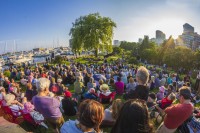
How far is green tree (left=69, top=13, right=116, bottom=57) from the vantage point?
44.2 meters

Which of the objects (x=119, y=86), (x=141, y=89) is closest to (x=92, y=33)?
(x=119, y=86)

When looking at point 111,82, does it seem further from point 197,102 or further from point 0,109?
point 0,109

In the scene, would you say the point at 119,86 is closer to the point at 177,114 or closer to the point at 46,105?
the point at 46,105

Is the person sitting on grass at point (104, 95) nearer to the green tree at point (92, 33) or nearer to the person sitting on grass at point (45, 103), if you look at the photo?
the person sitting on grass at point (45, 103)

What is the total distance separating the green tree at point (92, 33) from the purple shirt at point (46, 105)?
3853 centimetres

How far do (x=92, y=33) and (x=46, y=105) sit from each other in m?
39.9

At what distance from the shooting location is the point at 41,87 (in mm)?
5438

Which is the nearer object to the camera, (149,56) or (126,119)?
(126,119)

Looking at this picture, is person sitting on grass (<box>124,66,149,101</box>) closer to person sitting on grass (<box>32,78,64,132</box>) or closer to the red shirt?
the red shirt

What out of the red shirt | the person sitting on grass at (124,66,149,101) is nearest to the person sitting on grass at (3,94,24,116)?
the person sitting on grass at (124,66,149,101)

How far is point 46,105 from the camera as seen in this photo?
5.47m

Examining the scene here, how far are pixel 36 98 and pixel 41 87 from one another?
316 millimetres

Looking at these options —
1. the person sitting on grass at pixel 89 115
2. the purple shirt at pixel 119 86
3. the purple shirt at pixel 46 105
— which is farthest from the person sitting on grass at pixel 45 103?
the purple shirt at pixel 119 86

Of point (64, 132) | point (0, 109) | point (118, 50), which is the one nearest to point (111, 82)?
point (0, 109)
